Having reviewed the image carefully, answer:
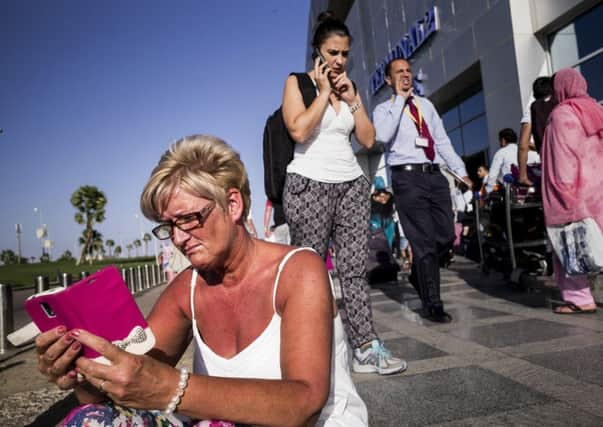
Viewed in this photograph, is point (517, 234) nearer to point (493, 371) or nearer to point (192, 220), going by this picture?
point (493, 371)

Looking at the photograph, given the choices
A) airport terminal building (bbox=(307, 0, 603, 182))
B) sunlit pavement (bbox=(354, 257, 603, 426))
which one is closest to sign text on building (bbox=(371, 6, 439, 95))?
airport terminal building (bbox=(307, 0, 603, 182))

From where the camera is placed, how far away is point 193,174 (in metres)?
1.50

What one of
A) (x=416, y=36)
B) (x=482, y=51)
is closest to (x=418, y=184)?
(x=482, y=51)

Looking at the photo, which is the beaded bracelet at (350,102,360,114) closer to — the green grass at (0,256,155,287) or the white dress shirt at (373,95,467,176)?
the white dress shirt at (373,95,467,176)

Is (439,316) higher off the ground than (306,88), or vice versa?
(306,88)

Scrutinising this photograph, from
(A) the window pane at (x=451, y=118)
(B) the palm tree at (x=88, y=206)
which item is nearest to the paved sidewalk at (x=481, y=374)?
(A) the window pane at (x=451, y=118)

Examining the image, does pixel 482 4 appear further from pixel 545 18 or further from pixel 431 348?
pixel 431 348

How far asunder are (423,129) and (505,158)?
2.83 metres

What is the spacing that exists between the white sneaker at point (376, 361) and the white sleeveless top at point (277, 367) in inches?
49.1

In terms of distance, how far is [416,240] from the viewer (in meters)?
4.20

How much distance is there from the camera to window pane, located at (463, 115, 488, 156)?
13719 millimetres

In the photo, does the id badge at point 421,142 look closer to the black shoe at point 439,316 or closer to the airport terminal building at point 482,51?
the black shoe at point 439,316

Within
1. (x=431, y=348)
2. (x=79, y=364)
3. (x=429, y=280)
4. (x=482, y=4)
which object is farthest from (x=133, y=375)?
(x=482, y=4)

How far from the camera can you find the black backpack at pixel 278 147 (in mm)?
3115
